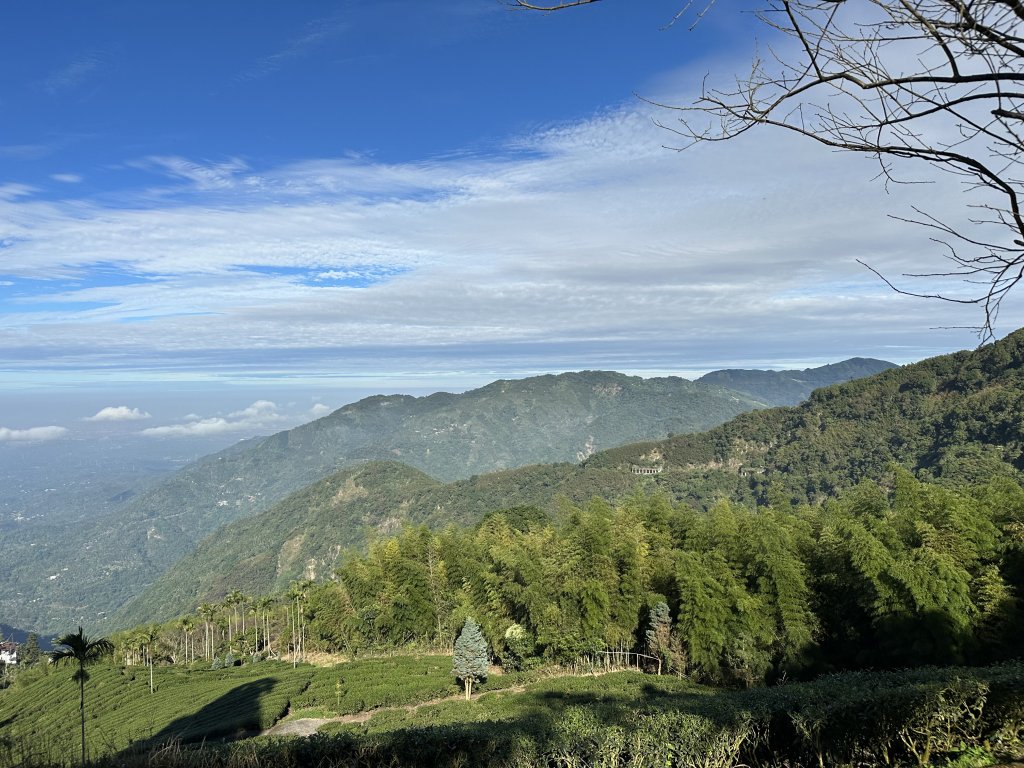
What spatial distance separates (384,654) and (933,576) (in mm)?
28193

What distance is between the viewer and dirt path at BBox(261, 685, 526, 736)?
19.4 metres

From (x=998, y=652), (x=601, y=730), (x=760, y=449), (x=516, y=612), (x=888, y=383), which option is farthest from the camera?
(x=760, y=449)

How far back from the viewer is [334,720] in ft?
68.0

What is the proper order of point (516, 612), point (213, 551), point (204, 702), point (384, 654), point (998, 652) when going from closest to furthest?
1. point (998, 652)
2. point (204, 702)
3. point (516, 612)
4. point (384, 654)
5. point (213, 551)

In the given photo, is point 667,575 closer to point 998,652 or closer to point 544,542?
point 544,542

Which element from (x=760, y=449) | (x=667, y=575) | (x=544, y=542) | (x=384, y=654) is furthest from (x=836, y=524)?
(x=760, y=449)

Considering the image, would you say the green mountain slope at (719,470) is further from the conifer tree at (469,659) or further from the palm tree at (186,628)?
the conifer tree at (469,659)

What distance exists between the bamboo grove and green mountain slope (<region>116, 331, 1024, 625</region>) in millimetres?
45319

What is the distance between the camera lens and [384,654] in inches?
1297

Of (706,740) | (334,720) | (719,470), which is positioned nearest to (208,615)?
(334,720)

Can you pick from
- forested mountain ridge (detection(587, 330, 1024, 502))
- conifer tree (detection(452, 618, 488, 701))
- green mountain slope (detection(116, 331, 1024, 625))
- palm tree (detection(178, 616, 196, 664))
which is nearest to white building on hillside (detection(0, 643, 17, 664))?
palm tree (detection(178, 616, 196, 664))

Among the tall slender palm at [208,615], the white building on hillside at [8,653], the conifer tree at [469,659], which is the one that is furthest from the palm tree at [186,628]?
the white building on hillside at [8,653]

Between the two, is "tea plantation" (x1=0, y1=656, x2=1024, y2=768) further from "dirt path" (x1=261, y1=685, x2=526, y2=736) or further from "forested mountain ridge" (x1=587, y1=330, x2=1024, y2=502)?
"forested mountain ridge" (x1=587, y1=330, x2=1024, y2=502)

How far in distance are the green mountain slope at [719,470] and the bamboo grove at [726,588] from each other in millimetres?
45319
